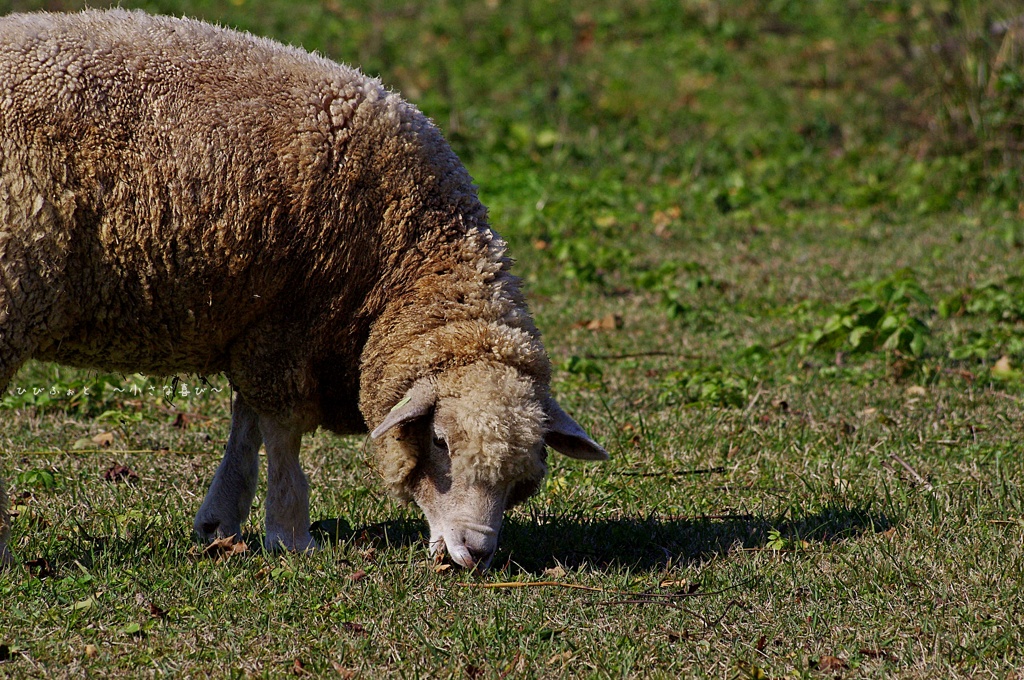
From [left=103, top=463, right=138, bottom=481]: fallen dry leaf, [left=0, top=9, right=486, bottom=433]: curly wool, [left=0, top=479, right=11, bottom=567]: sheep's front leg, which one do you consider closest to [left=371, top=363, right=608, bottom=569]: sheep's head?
[left=0, top=9, right=486, bottom=433]: curly wool

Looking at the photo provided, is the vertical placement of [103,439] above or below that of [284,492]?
below

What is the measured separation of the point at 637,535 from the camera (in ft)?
15.6

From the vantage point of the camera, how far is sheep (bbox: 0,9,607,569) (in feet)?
13.0

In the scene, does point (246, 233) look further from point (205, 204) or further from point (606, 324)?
point (606, 324)

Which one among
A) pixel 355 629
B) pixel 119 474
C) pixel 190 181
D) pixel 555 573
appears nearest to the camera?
pixel 355 629

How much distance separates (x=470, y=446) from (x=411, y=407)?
0.23m

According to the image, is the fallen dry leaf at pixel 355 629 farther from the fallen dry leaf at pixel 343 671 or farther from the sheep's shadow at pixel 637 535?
the sheep's shadow at pixel 637 535

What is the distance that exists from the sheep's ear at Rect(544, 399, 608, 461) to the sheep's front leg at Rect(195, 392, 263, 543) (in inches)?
45.2

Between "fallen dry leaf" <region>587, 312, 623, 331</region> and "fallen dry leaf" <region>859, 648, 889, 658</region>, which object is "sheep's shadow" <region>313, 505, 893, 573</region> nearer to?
"fallen dry leaf" <region>859, 648, 889, 658</region>

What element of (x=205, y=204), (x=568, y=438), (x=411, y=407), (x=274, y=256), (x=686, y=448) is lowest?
(x=686, y=448)

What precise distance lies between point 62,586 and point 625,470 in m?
2.45

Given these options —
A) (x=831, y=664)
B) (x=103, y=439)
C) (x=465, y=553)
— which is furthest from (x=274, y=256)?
(x=831, y=664)

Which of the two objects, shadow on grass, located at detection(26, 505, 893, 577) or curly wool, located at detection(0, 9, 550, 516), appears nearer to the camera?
curly wool, located at detection(0, 9, 550, 516)

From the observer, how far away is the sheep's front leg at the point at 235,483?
15.5 feet
